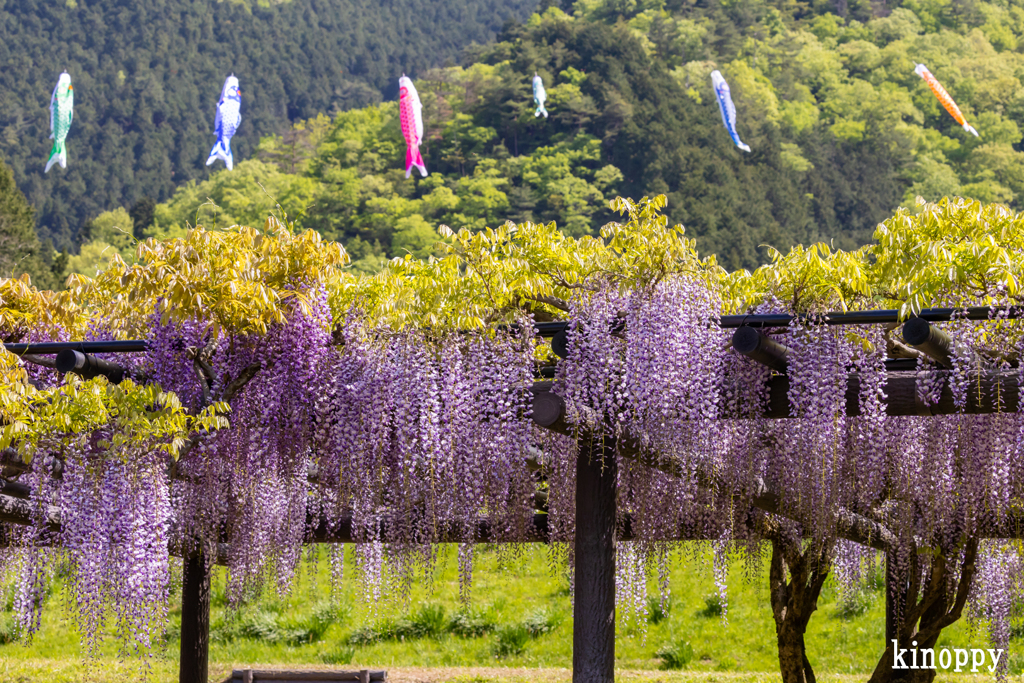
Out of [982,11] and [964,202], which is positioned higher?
[982,11]

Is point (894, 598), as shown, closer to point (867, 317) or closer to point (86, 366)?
point (867, 317)

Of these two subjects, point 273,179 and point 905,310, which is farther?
point 273,179

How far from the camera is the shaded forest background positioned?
4294 cm

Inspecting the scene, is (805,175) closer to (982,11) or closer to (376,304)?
(982,11)

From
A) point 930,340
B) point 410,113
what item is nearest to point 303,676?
point 930,340

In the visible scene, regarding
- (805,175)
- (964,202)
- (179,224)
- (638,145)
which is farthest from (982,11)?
(964,202)

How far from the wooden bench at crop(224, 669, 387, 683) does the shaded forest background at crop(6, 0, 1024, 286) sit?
20.1 m

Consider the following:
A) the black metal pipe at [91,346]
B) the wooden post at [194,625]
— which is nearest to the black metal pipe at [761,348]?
the black metal pipe at [91,346]

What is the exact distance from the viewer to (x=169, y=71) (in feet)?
237

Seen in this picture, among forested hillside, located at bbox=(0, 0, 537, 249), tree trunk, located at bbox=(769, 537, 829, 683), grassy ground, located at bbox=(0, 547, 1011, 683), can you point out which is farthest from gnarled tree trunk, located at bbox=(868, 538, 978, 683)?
forested hillside, located at bbox=(0, 0, 537, 249)

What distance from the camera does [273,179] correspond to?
162ft

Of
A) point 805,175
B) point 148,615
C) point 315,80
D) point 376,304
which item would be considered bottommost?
point 148,615

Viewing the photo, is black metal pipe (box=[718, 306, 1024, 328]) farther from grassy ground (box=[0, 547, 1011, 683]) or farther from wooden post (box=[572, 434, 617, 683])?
grassy ground (box=[0, 547, 1011, 683])

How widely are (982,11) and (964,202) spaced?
233 feet
